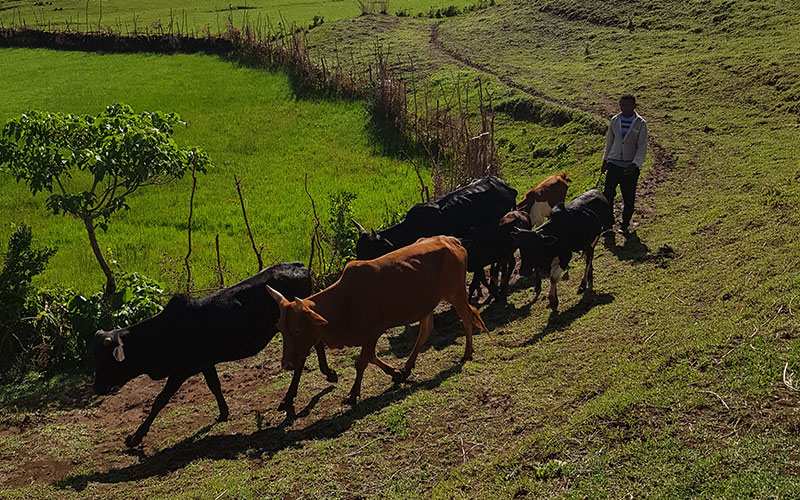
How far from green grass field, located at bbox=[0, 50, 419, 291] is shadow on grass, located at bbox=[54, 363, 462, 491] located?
4.77 meters

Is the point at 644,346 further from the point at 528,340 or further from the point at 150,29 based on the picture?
the point at 150,29

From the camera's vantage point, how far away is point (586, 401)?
6289 millimetres

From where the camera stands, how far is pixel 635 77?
21016 millimetres

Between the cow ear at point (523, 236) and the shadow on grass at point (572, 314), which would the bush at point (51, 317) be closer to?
the cow ear at point (523, 236)

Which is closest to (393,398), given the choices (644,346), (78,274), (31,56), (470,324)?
(470,324)

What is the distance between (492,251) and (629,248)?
7.49 ft

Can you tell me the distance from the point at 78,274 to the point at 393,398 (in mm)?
7667

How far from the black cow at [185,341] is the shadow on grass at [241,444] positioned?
0.56 metres

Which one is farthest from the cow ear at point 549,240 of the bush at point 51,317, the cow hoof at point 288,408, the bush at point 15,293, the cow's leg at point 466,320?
the bush at point 15,293

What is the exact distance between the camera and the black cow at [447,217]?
10180 millimetres

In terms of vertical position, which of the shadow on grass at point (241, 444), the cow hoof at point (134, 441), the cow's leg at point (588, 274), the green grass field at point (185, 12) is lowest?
the cow hoof at point (134, 441)

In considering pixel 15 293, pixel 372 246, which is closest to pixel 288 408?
pixel 372 246

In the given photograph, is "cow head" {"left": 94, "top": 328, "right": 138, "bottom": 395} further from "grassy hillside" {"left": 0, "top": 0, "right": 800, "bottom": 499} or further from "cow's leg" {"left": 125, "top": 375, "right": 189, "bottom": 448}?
"grassy hillside" {"left": 0, "top": 0, "right": 800, "bottom": 499}

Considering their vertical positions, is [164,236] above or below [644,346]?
below
